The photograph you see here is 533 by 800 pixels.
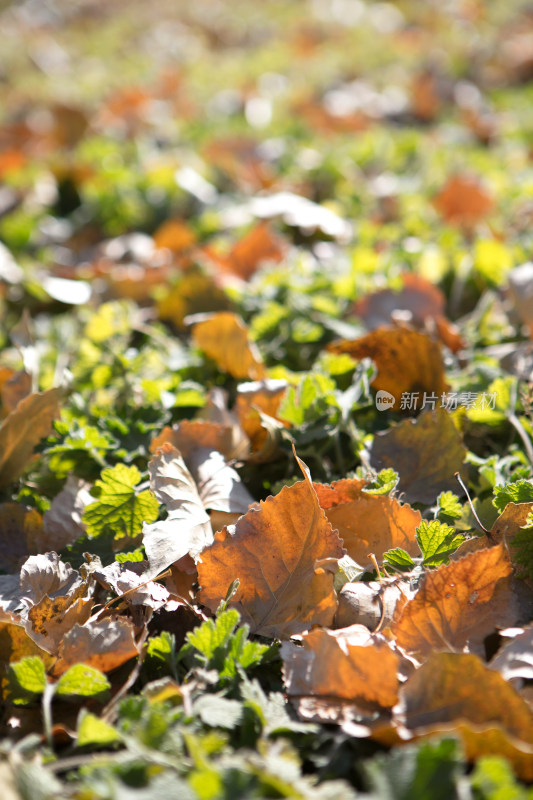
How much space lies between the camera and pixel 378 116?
3.56 m

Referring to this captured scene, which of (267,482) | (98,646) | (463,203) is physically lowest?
(463,203)

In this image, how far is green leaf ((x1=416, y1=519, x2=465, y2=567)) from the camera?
3.15ft

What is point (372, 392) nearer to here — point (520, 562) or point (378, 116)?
point (520, 562)

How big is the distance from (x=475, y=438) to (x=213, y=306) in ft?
2.32

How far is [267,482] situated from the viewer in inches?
48.2

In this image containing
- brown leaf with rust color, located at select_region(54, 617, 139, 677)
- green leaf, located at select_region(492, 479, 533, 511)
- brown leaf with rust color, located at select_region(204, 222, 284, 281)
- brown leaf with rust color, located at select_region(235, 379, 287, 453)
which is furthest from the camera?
brown leaf with rust color, located at select_region(204, 222, 284, 281)

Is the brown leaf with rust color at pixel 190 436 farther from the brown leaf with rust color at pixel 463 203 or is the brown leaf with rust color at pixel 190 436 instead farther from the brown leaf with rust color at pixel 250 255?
the brown leaf with rust color at pixel 463 203

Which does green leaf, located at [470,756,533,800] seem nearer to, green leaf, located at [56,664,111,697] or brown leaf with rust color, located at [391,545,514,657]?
brown leaf with rust color, located at [391,545,514,657]

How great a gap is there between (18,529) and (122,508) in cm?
19

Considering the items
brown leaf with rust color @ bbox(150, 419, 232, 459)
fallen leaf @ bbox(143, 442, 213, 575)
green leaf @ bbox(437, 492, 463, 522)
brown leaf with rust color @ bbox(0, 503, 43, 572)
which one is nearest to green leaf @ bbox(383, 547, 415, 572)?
green leaf @ bbox(437, 492, 463, 522)

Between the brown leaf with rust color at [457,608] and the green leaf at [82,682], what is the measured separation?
13.5 inches

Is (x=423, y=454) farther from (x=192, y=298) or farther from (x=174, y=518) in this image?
(x=192, y=298)

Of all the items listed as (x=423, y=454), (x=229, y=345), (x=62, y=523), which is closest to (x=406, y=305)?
(x=229, y=345)

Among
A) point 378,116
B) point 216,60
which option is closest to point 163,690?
point 378,116
